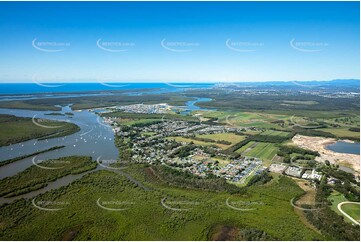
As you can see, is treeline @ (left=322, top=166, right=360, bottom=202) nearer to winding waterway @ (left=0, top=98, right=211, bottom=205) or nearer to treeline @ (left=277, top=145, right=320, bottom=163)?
treeline @ (left=277, top=145, right=320, bottom=163)

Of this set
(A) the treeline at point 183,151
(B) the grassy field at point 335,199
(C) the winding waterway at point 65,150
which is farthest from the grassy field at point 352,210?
(A) the treeline at point 183,151

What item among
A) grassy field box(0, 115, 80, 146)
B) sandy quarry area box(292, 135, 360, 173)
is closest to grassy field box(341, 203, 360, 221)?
sandy quarry area box(292, 135, 360, 173)

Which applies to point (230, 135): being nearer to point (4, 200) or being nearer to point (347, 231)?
point (347, 231)

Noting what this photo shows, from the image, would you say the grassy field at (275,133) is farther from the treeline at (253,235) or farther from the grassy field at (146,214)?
the treeline at (253,235)

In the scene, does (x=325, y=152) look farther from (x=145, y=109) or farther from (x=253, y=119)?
(x=145, y=109)

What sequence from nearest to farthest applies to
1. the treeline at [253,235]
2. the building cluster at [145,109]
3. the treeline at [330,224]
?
the treeline at [253,235] → the treeline at [330,224] → the building cluster at [145,109]
